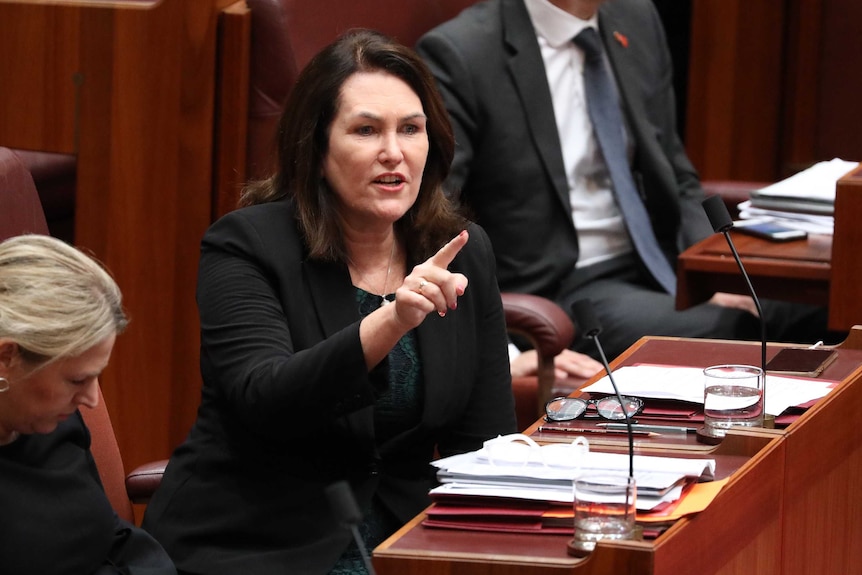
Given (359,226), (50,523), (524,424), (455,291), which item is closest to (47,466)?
(50,523)

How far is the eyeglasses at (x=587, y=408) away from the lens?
1927mm

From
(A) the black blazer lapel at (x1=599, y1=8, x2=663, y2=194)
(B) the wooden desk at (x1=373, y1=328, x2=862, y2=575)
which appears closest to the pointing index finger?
(B) the wooden desk at (x1=373, y1=328, x2=862, y2=575)

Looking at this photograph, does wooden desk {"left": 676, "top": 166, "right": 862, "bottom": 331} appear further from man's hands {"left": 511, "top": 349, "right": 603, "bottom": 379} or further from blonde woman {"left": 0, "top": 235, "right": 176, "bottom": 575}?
blonde woman {"left": 0, "top": 235, "right": 176, "bottom": 575}

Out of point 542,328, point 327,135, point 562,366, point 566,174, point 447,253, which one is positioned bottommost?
point 562,366

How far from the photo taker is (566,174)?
3.35 m

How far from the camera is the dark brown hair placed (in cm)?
216

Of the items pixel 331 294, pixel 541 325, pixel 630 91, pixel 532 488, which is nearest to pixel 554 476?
pixel 532 488

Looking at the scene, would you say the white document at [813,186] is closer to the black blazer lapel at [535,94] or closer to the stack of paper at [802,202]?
the stack of paper at [802,202]

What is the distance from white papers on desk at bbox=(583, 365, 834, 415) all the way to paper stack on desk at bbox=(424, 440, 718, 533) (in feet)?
1.01

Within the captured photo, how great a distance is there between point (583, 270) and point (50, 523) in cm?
191

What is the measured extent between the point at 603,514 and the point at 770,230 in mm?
1833

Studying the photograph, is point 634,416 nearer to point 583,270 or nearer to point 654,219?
point 583,270

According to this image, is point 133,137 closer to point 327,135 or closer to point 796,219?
point 327,135

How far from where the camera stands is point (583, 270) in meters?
3.37
